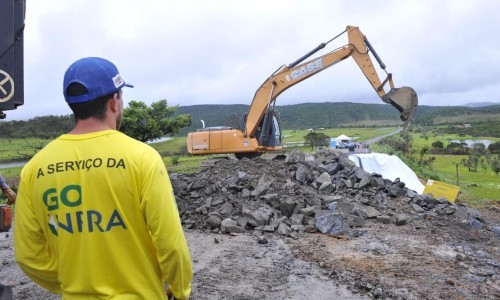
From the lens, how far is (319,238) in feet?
25.7

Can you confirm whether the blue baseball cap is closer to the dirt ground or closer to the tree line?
the dirt ground

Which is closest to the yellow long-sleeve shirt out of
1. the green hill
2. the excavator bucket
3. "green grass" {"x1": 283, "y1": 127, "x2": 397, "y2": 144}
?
the excavator bucket

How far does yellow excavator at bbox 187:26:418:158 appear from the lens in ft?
40.8

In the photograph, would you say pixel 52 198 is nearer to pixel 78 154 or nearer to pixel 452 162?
pixel 78 154

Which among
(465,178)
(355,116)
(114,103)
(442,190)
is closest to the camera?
(114,103)

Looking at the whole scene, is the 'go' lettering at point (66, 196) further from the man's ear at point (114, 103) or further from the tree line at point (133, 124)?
the tree line at point (133, 124)

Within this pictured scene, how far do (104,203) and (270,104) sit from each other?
1134 cm

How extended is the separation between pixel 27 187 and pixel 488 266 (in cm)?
654

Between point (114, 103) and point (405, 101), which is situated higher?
point (405, 101)

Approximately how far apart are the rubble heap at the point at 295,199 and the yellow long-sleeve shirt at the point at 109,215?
625 cm

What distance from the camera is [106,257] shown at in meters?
1.78

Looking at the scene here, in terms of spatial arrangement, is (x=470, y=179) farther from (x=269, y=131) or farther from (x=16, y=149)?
(x=16, y=149)

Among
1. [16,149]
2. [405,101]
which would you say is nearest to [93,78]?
[405,101]

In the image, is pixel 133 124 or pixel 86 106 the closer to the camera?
pixel 86 106
